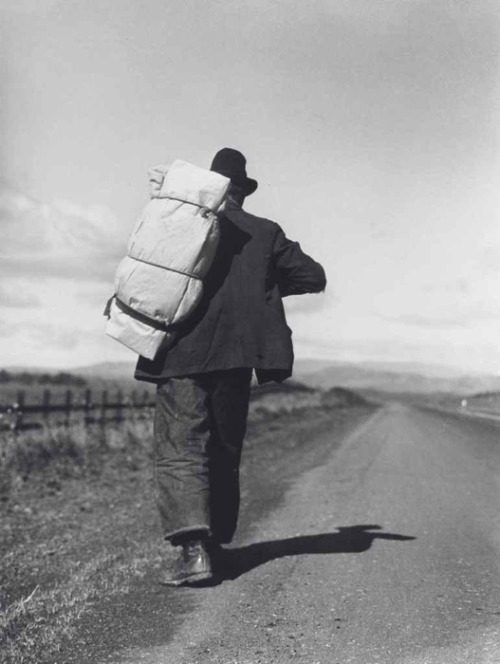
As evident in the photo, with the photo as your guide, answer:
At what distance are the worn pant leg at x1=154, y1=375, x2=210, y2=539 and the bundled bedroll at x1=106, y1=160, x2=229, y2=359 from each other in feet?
0.90

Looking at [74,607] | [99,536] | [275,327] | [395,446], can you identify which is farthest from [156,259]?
[395,446]

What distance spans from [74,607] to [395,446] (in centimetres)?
1188

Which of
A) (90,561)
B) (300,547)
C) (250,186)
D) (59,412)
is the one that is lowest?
(90,561)

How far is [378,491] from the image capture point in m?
7.61

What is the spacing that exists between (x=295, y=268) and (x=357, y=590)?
5.04ft

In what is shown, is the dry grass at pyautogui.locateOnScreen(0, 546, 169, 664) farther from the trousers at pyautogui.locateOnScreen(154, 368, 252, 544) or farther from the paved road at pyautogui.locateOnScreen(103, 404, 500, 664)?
the trousers at pyautogui.locateOnScreen(154, 368, 252, 544)

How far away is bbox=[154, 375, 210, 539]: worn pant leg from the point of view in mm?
3713

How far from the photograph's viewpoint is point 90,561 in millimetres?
4852

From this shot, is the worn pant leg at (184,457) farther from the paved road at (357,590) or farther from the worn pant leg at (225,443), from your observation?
the paved road at (357,590)

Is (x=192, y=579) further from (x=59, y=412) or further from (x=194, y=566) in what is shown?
(x=59, y=412)

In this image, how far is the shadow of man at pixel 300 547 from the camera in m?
4.26

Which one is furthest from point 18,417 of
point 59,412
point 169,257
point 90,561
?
point 169,257

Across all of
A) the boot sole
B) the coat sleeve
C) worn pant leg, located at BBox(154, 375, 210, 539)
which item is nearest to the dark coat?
the coat sleeve

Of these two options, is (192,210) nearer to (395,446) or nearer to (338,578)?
(338,578)
